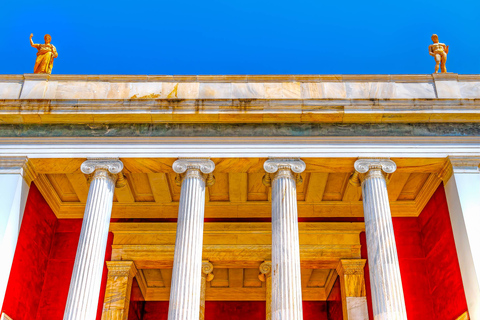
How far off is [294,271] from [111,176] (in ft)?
24.5

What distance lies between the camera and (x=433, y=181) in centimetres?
2055

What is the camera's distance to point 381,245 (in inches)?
675

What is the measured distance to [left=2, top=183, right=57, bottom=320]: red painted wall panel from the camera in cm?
1884

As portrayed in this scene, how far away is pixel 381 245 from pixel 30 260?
13309 millimetres

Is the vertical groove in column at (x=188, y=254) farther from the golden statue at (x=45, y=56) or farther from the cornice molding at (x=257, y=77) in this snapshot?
the golden statue at (x=45, y=56)

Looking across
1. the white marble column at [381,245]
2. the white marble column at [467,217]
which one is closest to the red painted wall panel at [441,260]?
the white marble column at [467,217]

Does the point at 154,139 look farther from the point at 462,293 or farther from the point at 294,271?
the point at 462,293

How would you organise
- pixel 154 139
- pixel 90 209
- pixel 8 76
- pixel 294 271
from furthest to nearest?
pixel 8 76
pixel 154 139
pixel 90 209
pixel 294 271

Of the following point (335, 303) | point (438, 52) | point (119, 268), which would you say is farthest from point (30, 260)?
point (438, 52)

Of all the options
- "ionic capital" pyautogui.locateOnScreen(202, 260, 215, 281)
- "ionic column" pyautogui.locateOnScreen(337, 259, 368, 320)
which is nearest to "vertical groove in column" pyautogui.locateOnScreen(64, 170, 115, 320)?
"ionic capital" pyautogui.locateOnScreen(202, 260, 215, 281)

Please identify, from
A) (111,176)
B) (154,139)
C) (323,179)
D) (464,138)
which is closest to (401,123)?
(464,138)

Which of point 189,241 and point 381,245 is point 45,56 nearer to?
point 189,241

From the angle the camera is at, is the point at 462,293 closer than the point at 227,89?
Yes

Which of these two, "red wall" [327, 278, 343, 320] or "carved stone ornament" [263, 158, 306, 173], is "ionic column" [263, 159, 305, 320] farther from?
"red wall" [327, 278, 343, 320]
